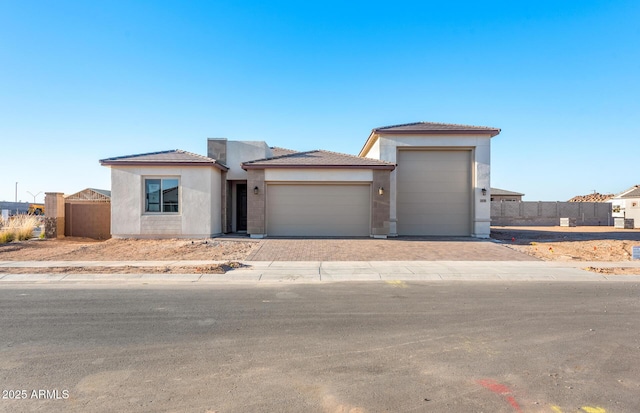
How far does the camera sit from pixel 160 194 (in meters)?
16.8

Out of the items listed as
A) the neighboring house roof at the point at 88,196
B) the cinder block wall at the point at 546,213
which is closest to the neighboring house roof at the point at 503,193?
the cinder block wall at the point at 546,213

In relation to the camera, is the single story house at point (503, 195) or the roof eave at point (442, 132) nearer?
the roof eave at point (442, 132)

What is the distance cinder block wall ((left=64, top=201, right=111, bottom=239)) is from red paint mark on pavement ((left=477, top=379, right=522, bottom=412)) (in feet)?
67.1

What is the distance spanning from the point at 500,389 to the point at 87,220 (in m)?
21.5

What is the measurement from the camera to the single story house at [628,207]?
100 feet

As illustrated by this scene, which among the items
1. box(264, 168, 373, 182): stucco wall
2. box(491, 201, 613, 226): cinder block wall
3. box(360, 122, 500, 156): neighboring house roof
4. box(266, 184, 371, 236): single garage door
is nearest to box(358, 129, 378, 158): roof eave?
box(360, 122, 500, 156): neighboring house roof

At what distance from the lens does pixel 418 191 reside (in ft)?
60.7

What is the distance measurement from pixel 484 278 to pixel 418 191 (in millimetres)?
9563

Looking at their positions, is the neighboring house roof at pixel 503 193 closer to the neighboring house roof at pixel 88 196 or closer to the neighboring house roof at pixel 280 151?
the neighboring house roof at pixel 280 151

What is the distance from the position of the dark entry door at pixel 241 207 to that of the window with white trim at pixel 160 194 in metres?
3.65

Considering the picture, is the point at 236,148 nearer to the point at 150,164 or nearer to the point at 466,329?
the point at 150,164

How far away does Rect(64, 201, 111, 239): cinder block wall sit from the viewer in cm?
1914

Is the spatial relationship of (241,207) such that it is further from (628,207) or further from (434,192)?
(628,207)

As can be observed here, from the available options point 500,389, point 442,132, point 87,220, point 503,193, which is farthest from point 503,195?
point 500,389
